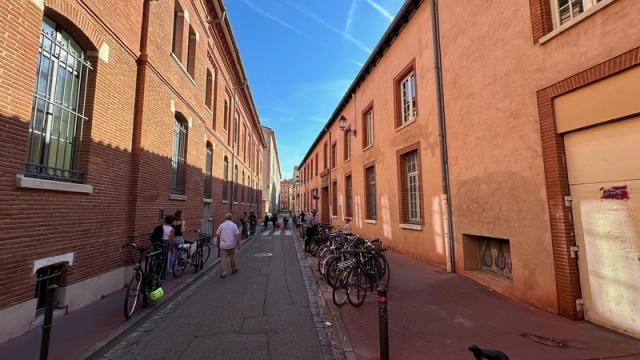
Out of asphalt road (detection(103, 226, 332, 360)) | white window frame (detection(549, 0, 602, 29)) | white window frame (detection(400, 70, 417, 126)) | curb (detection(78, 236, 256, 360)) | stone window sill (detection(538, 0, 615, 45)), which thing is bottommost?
asphalt road (detection(103, 226, 332, 360))

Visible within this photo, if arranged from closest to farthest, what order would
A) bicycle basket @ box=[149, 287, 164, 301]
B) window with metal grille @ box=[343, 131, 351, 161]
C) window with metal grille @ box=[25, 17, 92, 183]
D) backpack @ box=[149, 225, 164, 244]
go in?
window with metal grille @ box=[25, 17, 92, 183], bicycle basket @ box=[149, 287, 164, 301], backpack @ box=[149, 225, 164, 244], window with metal grille @ box=[343, 131, 351, 161]

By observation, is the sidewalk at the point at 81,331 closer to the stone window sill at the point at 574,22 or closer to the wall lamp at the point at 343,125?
the stone window sill at the point at 574,22

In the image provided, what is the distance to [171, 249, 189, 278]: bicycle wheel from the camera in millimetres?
9104

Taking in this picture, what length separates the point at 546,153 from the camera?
18.4 ft

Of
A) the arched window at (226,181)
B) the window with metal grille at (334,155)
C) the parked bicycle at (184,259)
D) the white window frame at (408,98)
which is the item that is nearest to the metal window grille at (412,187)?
the white window frame at (408,98)

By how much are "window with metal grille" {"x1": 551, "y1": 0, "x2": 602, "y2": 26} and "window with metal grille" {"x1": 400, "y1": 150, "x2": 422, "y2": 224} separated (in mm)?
5461

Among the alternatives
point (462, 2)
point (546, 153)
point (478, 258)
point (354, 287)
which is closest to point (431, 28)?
point (462, 2)

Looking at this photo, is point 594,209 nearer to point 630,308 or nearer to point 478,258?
point 630,308

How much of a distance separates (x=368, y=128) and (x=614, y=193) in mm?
11924

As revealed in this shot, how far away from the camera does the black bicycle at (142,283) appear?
5.57m

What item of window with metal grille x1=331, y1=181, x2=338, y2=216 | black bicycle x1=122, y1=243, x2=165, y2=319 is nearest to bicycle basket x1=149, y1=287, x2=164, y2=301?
black bicycle x1=122, y1=243, x2=165, y2=319

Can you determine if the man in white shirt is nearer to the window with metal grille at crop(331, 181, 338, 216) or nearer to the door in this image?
the door

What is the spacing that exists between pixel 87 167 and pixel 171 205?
14.2 ft

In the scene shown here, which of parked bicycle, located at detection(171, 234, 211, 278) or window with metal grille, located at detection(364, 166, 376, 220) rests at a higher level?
window with metal grille, located at detection(364, 166, 376, 220)
